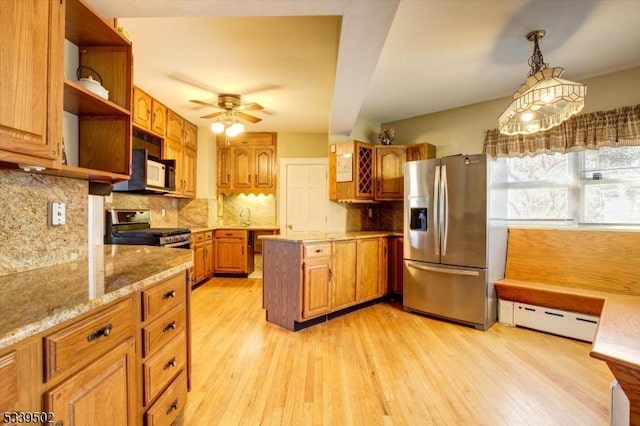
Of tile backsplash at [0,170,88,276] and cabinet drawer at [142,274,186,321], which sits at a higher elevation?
tile backsplash at [0,170,88,276]

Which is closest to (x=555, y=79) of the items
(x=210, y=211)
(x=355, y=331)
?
(x=355, y=331)

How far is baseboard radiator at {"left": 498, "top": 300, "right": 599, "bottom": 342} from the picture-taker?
255cm

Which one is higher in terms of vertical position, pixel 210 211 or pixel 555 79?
pixel 555 79

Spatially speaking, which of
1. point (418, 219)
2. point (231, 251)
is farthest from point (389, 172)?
point (231, 251)

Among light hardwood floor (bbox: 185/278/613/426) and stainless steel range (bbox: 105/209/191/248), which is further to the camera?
stainless steel range (bbox: 105/209/191/248)

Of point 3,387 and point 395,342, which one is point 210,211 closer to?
point 395,342

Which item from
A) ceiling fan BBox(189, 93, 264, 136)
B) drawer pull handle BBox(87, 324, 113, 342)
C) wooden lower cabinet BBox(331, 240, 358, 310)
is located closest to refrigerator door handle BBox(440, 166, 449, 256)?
wooden lower cabinet BBox(331, 240, 358, 310)

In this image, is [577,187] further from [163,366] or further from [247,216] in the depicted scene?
[247,216]

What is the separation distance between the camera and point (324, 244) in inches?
118

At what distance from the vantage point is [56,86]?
3.82 feet

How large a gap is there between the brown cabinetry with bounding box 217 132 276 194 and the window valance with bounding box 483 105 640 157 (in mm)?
3412

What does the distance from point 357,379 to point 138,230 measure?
292 centimetres

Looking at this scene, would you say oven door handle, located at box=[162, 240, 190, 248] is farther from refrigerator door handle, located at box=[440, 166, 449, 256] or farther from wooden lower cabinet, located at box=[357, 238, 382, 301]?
refrigerator door handle, located at box=[440, 166, 449, 256]

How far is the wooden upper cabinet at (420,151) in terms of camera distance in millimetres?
3848
